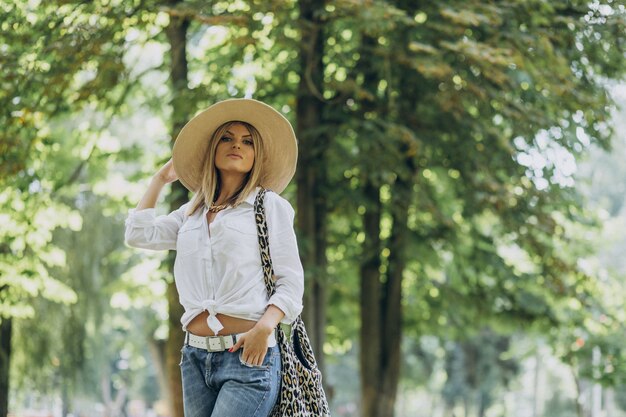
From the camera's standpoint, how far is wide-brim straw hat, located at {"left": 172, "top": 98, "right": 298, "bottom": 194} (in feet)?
14.1

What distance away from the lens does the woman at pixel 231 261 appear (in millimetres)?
3906

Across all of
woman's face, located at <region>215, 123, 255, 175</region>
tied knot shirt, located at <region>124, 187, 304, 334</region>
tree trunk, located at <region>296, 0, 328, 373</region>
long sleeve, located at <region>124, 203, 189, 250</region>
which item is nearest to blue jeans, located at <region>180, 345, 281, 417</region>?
tied knot shirt, located at <region>124, 187, 304, 334</region>

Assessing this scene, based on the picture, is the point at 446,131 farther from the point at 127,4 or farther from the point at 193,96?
the point at 127,4

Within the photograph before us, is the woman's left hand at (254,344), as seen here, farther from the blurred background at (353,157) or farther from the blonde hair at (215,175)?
the blurred background at (353,157)

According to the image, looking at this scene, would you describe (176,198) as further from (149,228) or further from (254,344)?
(254,344)

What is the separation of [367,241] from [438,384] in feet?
117

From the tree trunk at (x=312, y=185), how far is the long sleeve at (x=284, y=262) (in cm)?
743

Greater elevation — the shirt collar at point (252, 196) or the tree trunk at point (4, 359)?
the shirt collar at point (252, 196)

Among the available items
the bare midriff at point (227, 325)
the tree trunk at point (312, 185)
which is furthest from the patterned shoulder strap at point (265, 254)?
the tree trunk at point (312, 185)

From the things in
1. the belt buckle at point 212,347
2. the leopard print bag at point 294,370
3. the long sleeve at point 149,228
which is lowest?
the leopard print bag at point 294,370

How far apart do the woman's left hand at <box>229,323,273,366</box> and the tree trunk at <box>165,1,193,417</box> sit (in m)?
6.70

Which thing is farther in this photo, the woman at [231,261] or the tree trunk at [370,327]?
the tree trunk at [370,327]

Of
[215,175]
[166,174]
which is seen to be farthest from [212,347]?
[166,174]

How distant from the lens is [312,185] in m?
12.6
